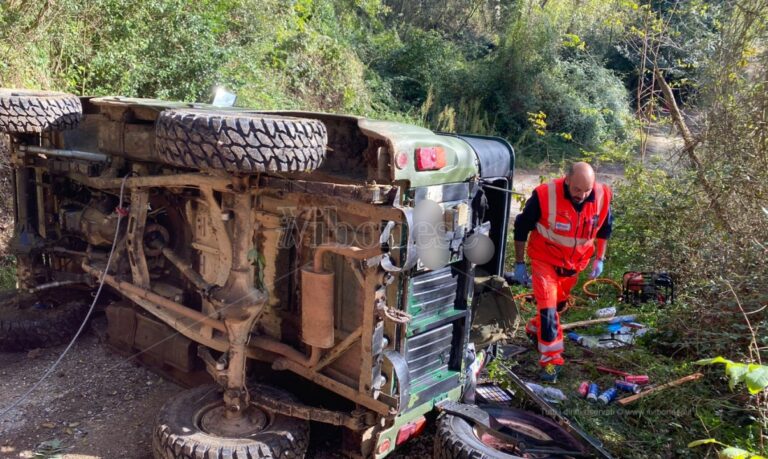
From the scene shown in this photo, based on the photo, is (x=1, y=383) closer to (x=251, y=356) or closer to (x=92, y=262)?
(x=92, y=262)

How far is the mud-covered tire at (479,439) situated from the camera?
120 inches

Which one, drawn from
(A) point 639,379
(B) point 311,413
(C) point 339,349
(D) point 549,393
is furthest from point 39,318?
(A) point 639,379

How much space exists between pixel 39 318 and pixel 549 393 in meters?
3.98

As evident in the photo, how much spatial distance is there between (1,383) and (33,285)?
88 centimetres

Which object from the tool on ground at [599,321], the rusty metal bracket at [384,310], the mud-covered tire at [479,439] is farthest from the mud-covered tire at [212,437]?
the tool on ground at [599,321]

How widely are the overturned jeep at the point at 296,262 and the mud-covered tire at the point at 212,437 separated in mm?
10

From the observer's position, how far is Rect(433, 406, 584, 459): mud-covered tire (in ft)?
9.99

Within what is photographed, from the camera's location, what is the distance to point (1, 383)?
13.8 ft

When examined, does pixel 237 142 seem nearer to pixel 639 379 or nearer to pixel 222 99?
pixel 222 99

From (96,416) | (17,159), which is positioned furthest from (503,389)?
(17,159)

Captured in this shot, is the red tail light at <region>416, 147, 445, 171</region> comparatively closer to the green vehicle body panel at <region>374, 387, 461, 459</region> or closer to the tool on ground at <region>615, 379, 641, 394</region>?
the green vehicle body panel at <region>374, 387, 461, 459</region>

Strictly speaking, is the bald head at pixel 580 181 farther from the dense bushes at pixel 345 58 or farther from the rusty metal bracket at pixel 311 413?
the dense bushes at pixel 345 58

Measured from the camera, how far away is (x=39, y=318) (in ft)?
15.4

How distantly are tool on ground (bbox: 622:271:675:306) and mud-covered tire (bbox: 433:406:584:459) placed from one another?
2.89m
